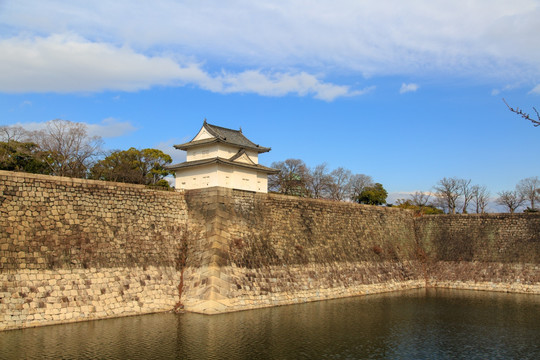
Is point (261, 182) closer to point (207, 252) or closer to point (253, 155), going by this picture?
point (253, 155)

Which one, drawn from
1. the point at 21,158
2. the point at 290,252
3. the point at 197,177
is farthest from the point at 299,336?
the point at 21,158

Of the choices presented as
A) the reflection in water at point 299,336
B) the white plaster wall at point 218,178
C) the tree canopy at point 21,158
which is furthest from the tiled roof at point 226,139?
the tree canopy at point 21,158

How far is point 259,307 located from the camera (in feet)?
68.7

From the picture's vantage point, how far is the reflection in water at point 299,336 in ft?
45.6

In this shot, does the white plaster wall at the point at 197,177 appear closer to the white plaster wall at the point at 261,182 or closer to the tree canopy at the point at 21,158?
the white plaster wall at the point at 261,182

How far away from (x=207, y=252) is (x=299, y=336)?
6374 mm

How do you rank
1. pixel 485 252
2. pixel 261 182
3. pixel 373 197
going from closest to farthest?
pixel 261 182 < pixel 485 252 < pixel 373 197

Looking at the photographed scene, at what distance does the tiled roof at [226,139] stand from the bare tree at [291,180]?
78.0 feet

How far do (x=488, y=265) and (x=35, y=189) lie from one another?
87.6 feet

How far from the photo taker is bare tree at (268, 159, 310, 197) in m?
53.3

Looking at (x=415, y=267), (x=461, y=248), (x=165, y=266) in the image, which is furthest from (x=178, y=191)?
(x=461, y=248)

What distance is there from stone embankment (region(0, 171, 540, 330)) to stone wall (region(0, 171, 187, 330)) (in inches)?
1.6

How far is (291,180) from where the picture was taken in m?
53.5

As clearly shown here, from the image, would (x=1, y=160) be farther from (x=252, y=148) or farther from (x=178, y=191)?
(x=252, y=148)
